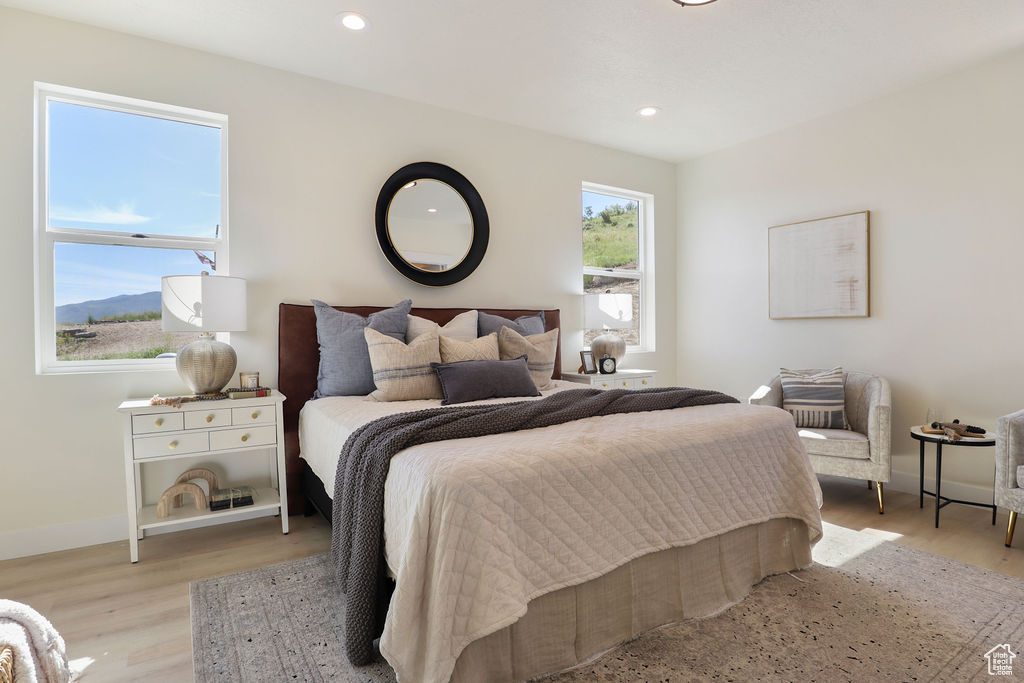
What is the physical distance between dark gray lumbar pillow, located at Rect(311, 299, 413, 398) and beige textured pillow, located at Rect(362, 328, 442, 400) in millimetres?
155

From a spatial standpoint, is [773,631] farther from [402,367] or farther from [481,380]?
[402,367]

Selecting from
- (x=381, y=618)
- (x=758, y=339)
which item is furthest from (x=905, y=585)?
(x=758, y=339)

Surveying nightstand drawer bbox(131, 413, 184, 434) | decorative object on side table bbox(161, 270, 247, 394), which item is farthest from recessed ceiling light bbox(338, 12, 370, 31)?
nightstand drawer bbox(131, 413, 184, 434)

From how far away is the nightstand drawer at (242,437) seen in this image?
8.78 ft

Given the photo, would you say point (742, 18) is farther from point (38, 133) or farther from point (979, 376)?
point (38, 133)

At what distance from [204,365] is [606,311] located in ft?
9.32

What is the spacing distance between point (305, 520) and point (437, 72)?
2.76 m

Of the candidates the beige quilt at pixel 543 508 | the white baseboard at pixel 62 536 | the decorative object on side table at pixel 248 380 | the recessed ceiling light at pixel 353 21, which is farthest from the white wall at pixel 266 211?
the beige quilt at pixel 543 508

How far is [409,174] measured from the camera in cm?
362

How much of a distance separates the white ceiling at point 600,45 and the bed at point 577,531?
1.96 meters

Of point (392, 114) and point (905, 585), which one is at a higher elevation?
point (392, 114)

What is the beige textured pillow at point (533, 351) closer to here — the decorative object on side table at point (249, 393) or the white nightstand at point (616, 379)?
the white nightstand at point (616, 379)

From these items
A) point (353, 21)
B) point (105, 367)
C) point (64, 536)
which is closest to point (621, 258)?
point (353, 21)

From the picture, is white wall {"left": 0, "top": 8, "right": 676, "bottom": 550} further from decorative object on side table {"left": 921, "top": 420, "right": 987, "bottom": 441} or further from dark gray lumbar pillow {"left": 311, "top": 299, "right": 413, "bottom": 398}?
decorative object on side table {"left": 921, "top": 420, "right": 987, "bottom": 441}
